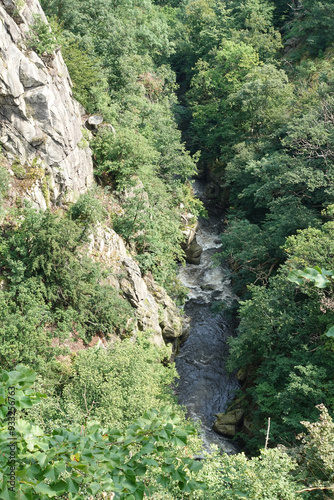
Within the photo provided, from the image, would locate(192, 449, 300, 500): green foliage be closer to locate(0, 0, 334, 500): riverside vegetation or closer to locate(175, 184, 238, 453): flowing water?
locate(0, 0, 334, 500): riverside vegetation

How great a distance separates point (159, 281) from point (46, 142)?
8.28 meters

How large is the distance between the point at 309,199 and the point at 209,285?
26.5 feet

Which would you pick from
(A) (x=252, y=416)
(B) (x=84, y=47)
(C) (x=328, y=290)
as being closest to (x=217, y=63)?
(B) (x=84, y=47)

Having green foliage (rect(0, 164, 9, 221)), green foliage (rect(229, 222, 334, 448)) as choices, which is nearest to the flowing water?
green foliage (rect(229, 222, 334, 448))

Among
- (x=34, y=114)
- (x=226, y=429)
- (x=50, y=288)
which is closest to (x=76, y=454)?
(x=50, y=288)

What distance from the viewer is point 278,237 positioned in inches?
738

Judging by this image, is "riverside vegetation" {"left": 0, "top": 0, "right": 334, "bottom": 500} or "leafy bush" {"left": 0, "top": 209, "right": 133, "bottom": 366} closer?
"riverside vegetation" {"left": 0, "top": 0, "right": 334, "bottom": 500}

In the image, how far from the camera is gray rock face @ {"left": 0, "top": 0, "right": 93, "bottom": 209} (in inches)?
524

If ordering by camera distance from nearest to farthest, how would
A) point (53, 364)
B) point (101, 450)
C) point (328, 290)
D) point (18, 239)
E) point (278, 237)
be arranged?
point (101, 450)
point (53, 364)
point (18, 239)
point (328, 290)
point (278, 237)

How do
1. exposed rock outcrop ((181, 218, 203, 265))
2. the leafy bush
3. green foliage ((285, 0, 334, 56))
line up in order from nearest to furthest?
the leafy bush, exposed rock outcrop ((181, 218, 203, 265)), green foliage ((285, 0, 334, 56))

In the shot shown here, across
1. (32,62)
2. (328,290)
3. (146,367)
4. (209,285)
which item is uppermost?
(32,62)

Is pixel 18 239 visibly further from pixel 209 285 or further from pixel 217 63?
pixel 217 63

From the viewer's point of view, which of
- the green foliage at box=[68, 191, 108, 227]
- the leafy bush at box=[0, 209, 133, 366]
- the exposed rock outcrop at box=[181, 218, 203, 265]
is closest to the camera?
the leafy bush at box=[0, 209, 133, 366]

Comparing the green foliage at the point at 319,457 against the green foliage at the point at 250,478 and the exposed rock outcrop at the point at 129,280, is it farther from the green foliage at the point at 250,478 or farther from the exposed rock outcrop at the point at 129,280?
the exposed rock outcrop at the point at 129,280
